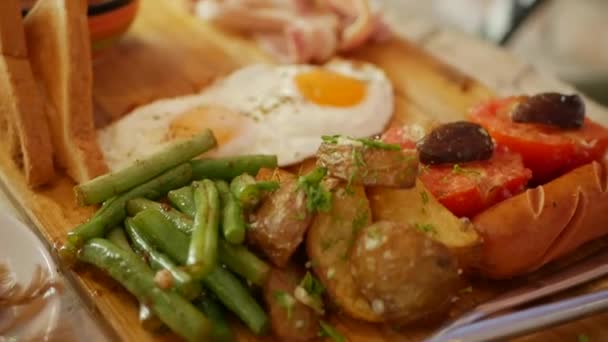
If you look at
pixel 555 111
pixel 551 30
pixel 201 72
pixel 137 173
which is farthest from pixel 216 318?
pixel 551 30

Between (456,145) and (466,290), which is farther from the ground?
(456,145)

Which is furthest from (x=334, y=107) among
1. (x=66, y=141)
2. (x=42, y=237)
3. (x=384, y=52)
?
(x=42, y=237)

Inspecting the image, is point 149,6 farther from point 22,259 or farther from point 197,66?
point 22,259

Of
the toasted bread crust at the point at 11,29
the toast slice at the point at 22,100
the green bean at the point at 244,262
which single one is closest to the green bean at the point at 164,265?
the green bean at the point at 244,262

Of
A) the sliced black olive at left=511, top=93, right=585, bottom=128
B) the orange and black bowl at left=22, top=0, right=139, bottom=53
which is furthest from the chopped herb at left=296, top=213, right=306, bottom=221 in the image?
the orange and black bowl at left=22, top=0, right=139, bottom=53

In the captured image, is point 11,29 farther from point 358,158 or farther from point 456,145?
point 456,145
